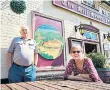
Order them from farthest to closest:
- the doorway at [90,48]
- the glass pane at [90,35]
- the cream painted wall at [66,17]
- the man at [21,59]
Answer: the doorway at [90,48] → the glass pane at [90,35] → the cream painted wall at [66,17] → the man at [21,59]

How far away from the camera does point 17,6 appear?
4160 mm

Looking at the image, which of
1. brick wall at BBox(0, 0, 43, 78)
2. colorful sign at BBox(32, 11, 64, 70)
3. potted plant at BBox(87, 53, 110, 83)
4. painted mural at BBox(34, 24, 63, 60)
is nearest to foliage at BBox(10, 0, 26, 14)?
brick wall at BBox(0, 0, 43, 78)

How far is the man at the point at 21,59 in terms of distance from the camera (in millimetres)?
3480

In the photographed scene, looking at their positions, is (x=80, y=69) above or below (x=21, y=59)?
below

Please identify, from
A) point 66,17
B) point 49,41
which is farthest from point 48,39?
point 66,17

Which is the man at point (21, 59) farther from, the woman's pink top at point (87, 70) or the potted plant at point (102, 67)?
the potted plant at point (102, 67)

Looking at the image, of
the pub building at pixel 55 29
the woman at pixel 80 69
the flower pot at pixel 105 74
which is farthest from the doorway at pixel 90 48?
the woman at pixel 80 69

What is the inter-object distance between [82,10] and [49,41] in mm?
2186

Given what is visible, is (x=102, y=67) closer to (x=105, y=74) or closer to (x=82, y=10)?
(x=105, y=74)

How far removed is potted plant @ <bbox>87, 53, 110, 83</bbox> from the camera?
4729 millimetres

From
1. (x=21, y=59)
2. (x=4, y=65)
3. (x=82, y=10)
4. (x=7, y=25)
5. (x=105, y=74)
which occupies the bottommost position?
(x=105, y=74)

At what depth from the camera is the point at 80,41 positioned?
605cm

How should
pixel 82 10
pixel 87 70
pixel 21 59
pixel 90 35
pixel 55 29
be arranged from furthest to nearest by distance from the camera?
1. pixel 90 35
2. pixel 82 10
3. pixel 55 29
4. pixel 21 59
5. pixel 87 70

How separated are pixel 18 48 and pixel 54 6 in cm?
215
